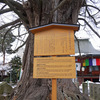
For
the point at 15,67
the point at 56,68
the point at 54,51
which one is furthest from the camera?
the point at 15,67

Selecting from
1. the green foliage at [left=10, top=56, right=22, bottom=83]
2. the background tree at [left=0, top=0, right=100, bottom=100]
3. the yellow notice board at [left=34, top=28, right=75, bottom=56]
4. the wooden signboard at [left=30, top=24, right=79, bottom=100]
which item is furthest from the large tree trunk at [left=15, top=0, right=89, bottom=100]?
the green foliage at [left=10, top=56, right=22, bottom=83]

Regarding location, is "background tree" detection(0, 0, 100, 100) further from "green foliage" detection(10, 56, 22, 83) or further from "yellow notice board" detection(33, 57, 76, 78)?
"green foliage" detection(10, 56, 22, 83)

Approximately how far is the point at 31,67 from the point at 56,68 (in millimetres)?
1436

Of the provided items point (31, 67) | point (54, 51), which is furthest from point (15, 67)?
point (54, 51)

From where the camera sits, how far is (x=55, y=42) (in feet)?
8.29

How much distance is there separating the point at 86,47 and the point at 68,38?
1435 cm

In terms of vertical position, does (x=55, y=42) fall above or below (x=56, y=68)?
above

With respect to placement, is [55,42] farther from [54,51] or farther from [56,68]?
[56,68]

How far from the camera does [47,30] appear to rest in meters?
2.67

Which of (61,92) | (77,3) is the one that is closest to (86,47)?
(77,3)

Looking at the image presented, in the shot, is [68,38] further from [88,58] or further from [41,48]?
[88,58]

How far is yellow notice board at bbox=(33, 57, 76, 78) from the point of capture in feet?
7.64

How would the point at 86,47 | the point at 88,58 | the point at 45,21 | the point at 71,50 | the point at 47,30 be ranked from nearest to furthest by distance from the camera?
1. the point at 71,50
2. the point at 47,30
3. the point at 45,21
4. the point at 88,58
5. the point at 86,47

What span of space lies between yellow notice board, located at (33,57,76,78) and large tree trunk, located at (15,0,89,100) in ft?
3.09
